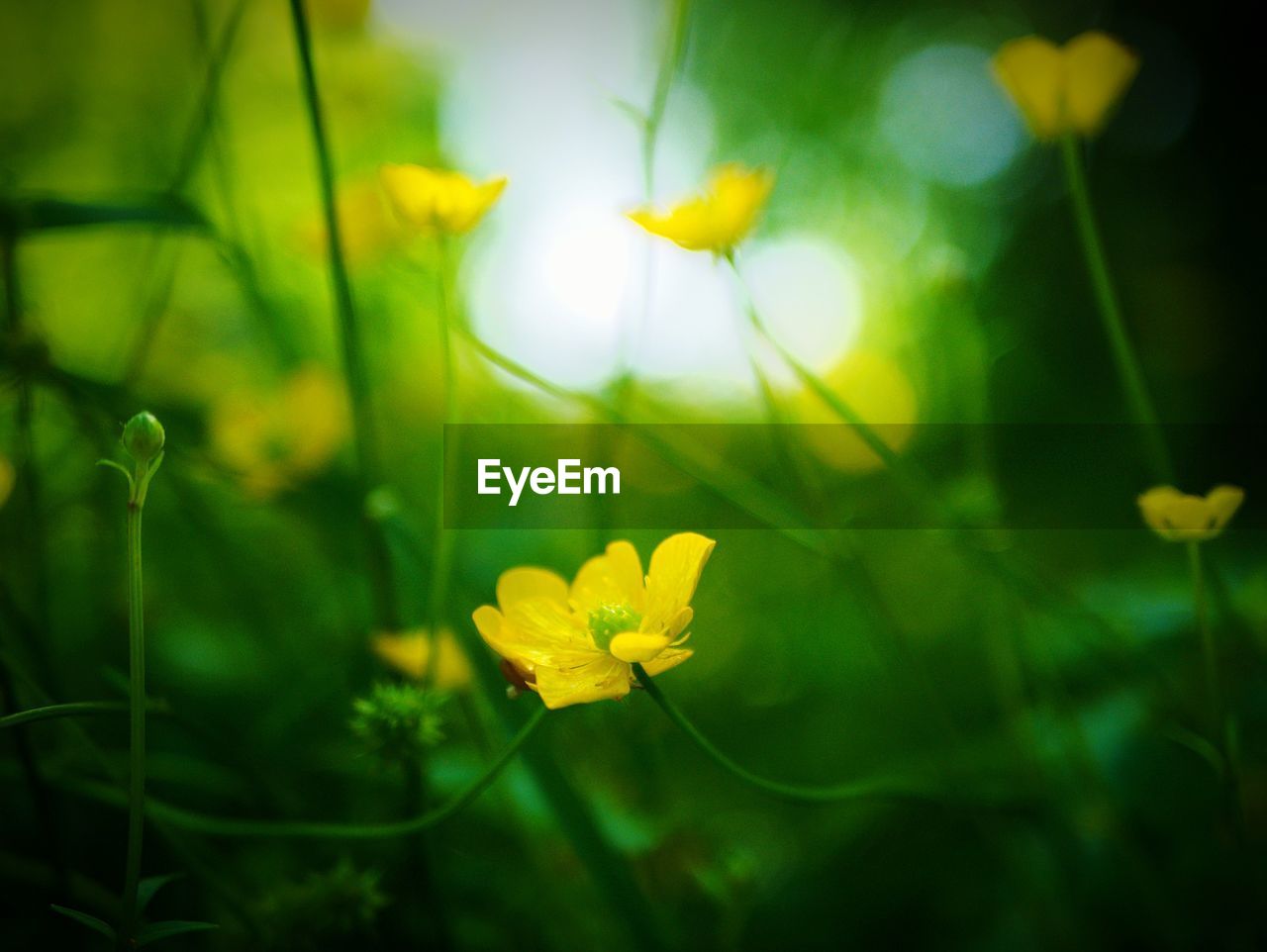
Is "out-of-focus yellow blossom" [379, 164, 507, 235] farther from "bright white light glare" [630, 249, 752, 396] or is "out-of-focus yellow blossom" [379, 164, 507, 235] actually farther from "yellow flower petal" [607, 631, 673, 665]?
"yellow flower petal" [607, 631, 673, 665]

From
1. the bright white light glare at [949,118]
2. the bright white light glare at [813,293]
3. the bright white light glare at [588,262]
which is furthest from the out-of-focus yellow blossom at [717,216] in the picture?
the bright white light glare at [949,118]

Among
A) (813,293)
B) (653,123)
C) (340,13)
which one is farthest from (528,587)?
(813,293)

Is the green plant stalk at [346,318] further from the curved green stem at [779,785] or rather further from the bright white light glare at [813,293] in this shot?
Result: the bright white light glare at [813,293]

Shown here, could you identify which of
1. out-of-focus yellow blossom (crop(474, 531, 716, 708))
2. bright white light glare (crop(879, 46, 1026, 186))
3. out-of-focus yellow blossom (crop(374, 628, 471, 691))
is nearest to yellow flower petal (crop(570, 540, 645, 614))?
out-of-focus yellow blossom (crop(474, 531, 716, 708))

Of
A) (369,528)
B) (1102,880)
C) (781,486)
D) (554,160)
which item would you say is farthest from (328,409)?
(1102,880)

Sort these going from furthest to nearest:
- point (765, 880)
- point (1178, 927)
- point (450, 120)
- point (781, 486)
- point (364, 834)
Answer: point (450, 120), point (781, 486), point (765, 880), point (1178, 927), point (364, 834)

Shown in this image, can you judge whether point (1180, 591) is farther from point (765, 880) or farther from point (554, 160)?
point (554, 160)
